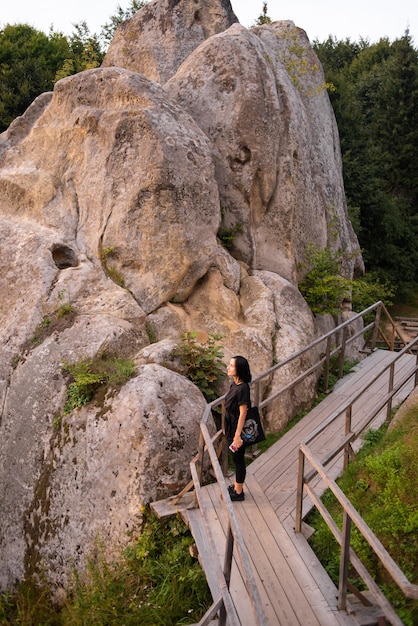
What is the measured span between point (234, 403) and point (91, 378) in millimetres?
2516

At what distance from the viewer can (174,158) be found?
9891 millimetres

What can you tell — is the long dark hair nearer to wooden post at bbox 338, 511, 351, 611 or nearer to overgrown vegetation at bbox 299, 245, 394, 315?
wooden post at bbox 338, 511, 351, 611

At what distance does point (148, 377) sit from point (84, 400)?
102 centimetres

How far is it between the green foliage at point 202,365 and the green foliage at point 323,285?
4033 millimetres

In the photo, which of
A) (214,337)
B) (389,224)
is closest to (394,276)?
(389,224)

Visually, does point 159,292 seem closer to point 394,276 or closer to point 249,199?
point 249,199

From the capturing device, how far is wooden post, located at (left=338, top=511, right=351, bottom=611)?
4203 mm

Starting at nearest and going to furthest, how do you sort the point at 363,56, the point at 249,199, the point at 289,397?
the point at 289,397 < the point at 249,199 < the point at 363,56

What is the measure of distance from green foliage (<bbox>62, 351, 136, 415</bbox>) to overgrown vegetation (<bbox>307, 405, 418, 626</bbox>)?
3.23m

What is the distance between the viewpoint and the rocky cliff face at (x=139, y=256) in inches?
275

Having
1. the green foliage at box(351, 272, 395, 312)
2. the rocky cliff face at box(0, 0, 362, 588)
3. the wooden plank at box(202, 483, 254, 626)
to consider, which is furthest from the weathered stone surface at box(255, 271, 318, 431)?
the green foliage at box(351, 272, 395, 312)

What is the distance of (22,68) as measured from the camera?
21.5m

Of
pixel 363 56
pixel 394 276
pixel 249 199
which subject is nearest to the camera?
pixel 249 199

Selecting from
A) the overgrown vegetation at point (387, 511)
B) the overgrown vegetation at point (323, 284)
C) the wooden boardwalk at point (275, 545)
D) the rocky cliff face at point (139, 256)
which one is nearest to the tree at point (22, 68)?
the rocky cliff face at point (139, 256)
